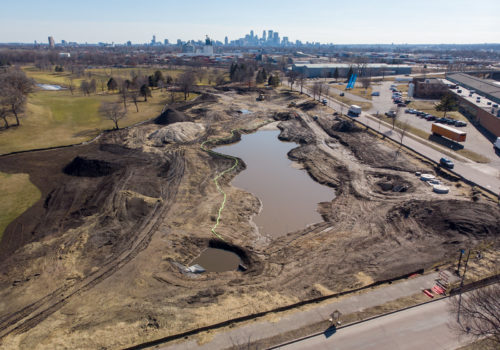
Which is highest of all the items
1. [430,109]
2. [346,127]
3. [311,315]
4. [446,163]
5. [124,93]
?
[124,93]

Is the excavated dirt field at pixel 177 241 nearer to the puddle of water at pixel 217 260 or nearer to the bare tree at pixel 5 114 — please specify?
the puddle of water at pixel 217 260

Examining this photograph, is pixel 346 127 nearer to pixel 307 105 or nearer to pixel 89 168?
pixel 307 105

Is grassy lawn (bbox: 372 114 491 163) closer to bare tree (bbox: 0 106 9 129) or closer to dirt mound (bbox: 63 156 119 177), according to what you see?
dirt mound (bbox: 63 156 119 177)

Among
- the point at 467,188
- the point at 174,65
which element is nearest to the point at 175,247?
the point at 467,188

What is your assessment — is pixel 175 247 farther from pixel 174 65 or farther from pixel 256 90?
pixel 174 65

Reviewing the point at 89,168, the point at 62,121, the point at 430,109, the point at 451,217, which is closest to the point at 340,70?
the point at 430,109

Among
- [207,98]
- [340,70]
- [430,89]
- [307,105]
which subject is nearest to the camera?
[307,105]

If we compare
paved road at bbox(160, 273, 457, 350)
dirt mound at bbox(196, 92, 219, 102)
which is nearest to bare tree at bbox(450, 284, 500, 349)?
paved road at bbox(160, 273, 457, 350)
